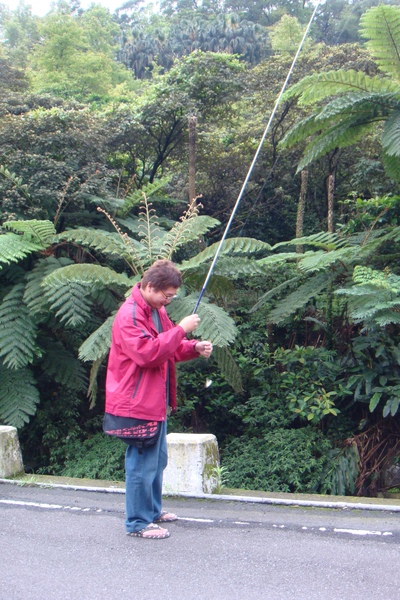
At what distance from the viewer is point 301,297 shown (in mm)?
7430

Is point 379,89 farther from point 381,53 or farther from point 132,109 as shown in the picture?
point 132,109

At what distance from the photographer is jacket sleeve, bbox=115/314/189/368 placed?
394 cm

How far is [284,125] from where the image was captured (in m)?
12.4

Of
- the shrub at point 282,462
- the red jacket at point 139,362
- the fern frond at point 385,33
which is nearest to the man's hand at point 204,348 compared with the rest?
the red jacket at point 139,362

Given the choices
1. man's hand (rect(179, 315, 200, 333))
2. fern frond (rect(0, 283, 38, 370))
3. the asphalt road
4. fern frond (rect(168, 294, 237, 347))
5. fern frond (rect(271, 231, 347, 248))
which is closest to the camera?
the asphalt road

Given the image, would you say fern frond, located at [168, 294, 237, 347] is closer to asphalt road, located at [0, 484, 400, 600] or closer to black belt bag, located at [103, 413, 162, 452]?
asphalt road, located at [0, 484, 400, 600]

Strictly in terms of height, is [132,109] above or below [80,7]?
below

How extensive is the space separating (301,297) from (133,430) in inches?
152

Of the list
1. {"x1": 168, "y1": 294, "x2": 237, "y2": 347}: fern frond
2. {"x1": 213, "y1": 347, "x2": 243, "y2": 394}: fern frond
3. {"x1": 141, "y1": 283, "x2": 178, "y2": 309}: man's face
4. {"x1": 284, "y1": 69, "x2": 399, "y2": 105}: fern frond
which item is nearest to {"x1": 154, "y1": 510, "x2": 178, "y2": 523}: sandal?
{"x1": 141, "y1": 283, "x2": 178, "y2": 309}: man's face

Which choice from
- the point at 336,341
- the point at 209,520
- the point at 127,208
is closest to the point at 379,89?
the point at 336,341

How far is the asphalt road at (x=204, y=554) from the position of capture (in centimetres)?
342

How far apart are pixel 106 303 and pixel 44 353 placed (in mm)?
1224

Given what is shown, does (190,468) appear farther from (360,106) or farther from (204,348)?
(360,106)

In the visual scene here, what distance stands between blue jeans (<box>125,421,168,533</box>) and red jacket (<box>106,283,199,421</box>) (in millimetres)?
271
